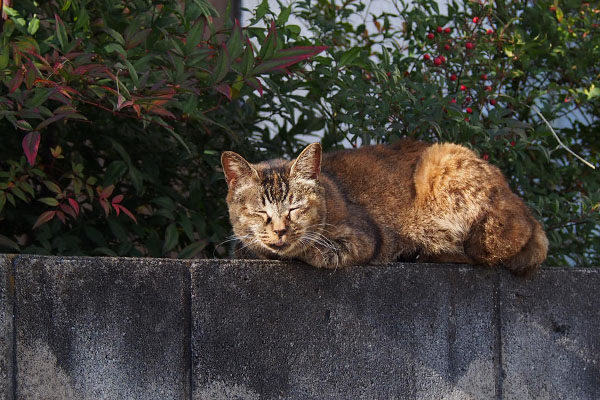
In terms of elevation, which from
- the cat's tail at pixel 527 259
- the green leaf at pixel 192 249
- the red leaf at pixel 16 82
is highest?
the red leaf at pixel 16 82

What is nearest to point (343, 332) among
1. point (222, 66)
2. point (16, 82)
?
point (222, 66)

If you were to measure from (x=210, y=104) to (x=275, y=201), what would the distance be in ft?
2.30

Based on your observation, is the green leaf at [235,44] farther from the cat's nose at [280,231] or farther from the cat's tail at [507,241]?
the cat's tail at [507,241]

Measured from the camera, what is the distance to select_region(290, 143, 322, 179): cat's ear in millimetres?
3021

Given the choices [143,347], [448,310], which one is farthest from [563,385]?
[143,347]

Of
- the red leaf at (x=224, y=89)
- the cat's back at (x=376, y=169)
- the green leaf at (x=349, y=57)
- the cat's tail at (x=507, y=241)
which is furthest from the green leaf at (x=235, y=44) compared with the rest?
the cat's tail at (x=507, y=241)

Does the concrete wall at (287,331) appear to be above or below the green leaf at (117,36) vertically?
below

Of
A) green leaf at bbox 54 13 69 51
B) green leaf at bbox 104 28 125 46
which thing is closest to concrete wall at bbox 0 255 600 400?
green leaf at bbox 54 13 69 51

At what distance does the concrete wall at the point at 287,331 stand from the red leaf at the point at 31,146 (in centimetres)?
36

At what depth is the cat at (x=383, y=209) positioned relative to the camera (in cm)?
296

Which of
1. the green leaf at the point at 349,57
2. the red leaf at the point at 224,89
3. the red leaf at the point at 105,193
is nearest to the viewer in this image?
the red leaf at the point at 224,89

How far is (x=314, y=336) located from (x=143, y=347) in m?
0.66

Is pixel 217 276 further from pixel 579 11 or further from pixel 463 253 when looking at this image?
pixel 579 11

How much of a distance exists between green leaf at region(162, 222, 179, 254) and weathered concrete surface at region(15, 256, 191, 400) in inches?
27.2
